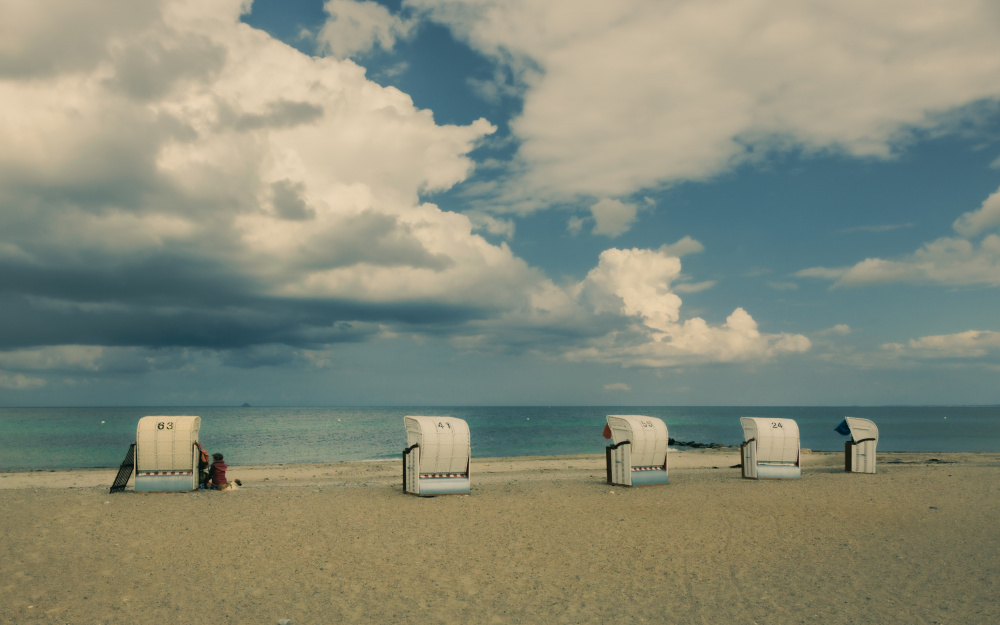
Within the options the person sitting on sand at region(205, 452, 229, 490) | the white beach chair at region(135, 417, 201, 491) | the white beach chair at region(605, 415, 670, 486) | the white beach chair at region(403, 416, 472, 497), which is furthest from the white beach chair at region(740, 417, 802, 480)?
the white beach chair at region(135, 417, 201, 491)

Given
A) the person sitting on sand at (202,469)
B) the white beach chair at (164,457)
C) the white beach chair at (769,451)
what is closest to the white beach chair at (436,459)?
the person sitting on sand at (202,469)

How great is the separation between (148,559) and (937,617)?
505 inches

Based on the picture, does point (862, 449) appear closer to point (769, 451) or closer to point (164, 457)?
point (769, 451)

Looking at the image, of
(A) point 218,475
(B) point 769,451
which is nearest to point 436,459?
(A) point 218,475

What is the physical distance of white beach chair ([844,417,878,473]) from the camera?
87.0 feet

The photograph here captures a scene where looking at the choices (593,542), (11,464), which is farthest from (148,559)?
(11,464)

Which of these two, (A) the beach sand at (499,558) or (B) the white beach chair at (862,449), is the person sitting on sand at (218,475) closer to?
(A) the beach sand at (499,558)

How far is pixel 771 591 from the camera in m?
9.91

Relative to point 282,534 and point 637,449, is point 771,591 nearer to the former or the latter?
point 282,534

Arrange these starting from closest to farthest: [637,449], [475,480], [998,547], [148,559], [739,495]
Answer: [148,559]
[998,547]
[739,495]
[637,449]
[475,480]

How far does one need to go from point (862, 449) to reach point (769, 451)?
19.4ft

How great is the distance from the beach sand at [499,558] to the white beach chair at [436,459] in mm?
473

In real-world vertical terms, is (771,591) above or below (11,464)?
above

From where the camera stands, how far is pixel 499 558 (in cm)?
1182
